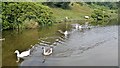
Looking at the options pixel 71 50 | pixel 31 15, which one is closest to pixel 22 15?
pixel 31 15

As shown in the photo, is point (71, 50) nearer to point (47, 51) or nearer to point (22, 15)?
point (47, 51)

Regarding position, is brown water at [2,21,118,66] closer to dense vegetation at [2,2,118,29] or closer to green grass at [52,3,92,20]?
dense vegetation at [2,2,118,29]

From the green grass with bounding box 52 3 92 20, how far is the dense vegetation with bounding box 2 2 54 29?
4.86 meters

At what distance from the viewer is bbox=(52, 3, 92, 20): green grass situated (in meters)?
34.6

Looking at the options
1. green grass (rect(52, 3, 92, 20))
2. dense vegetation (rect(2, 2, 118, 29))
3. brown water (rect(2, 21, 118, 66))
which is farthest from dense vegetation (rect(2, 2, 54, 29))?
green grass (rect(52, 3, 92, 20))

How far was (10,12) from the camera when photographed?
2372cm

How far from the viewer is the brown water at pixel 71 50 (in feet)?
46.0

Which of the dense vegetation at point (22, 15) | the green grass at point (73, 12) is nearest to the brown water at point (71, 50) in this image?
the dense vegetation at point (22, 15)

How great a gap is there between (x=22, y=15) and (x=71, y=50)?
9.71 m

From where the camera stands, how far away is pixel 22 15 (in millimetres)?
24609

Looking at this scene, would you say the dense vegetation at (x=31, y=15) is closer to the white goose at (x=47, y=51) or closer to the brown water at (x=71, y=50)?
the brown water at (x=71, y=50)

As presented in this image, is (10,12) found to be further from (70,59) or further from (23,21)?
(70,59)

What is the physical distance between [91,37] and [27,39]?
4.89 meters

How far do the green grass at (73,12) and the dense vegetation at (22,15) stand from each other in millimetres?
4861
